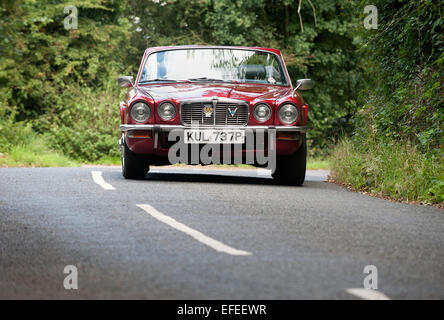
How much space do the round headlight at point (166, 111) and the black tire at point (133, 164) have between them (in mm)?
751

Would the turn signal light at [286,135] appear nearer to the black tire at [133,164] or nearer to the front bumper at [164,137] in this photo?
the front bumper at [164,137]

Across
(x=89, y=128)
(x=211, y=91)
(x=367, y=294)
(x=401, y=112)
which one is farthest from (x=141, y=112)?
(x=89, y=128)

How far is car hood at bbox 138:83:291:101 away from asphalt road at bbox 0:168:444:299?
1.44 meters

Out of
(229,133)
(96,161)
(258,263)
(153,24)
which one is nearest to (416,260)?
(258,263)

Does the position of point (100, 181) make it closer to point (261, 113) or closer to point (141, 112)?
point (141, 112)

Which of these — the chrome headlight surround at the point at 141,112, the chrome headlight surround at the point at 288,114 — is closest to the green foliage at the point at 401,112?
the chrome headlight surround at the point at 288,114

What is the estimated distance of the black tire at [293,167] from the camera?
11367mm

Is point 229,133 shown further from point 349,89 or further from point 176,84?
point 349,89

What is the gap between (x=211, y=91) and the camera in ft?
36.9

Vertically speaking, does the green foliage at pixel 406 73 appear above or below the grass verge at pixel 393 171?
above

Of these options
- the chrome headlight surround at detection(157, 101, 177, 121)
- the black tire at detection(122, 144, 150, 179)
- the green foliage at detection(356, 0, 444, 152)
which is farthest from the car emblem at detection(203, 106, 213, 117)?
the green foliage at detection(356, 0, 444, 152)

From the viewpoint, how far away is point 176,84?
11.7 metres

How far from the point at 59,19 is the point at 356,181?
1761 cm
